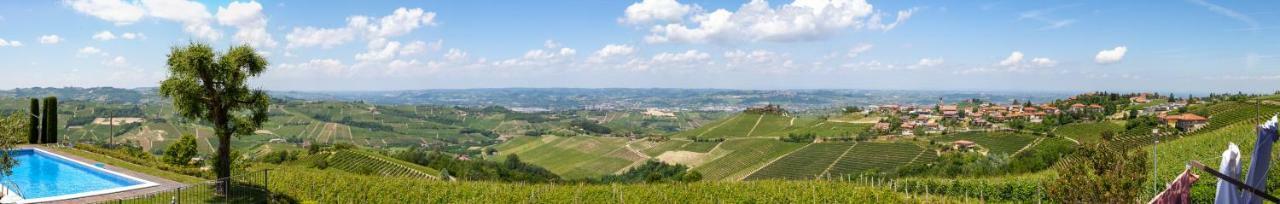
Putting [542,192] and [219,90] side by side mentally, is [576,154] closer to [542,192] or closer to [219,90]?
[542,192]

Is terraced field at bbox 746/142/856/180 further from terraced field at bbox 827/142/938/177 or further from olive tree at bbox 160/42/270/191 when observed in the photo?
olive tree at bbox 160/42/270/191

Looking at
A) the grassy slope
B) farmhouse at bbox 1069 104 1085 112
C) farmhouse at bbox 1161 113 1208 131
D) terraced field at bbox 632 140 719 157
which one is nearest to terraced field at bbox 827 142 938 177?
farmhouse at bbox 1161 113 1208 131

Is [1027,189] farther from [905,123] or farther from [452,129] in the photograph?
[452,129]

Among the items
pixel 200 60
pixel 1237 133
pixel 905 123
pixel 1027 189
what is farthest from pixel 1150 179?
pixel 905 123

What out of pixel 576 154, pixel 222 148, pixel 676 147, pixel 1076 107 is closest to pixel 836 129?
pixel 676 147

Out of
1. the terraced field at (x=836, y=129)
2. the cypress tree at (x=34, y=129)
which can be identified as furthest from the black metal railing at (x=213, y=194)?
the terraced field at (x=836, y=129)

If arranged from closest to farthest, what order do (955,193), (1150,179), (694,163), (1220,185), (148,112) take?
1. (1220,185)
2. (1150,179)
3. (955,193)
4. (694,163)
5. (148,112)

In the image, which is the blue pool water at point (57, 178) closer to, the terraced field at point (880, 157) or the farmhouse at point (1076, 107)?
the terraced field at point (880, 157)
